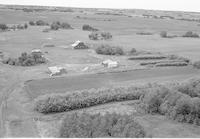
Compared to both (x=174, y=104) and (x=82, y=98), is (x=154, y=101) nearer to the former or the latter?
(x=174, y=104)

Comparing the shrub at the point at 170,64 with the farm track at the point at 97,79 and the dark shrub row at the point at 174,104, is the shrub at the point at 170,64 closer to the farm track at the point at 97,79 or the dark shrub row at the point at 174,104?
the farm track at the point at 97,79

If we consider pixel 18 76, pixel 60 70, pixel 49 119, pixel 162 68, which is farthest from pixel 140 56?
pixel 49 119

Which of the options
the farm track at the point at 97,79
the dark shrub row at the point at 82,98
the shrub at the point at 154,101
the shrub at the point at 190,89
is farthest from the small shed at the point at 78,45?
the shrub at the point at 154,101

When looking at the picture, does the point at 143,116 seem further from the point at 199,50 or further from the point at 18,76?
the point at 199,50

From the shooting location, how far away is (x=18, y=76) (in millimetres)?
35594

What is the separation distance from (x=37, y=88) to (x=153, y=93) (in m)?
12.2

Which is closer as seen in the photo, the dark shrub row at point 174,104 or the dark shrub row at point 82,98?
the dark shrub row at point 174,104

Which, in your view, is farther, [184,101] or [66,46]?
[66,46]

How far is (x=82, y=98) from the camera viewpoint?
26.5 metres

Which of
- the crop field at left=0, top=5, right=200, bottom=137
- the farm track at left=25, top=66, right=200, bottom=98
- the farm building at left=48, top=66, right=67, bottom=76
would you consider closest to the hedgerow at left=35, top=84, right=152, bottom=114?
the crop field at left=0, top=5, right=200, bottom=137

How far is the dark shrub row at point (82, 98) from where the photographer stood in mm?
24969

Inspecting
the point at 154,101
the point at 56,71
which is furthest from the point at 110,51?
the point at 154,101

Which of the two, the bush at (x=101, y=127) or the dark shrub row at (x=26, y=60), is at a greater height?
the bush at (x=101, y=127)

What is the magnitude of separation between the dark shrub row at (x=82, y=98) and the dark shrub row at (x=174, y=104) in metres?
2.08
